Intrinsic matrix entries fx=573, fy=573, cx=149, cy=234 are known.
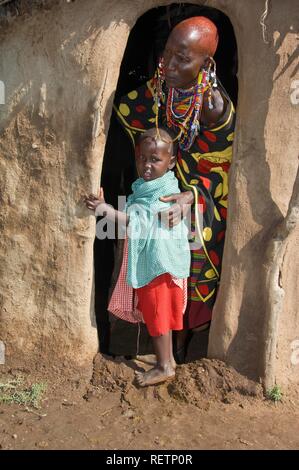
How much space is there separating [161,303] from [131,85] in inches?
67.1

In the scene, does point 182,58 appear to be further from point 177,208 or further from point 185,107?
point 177,208

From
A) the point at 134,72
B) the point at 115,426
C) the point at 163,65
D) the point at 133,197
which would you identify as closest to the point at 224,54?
the point at 134,72

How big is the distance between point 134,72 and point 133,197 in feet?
3.93

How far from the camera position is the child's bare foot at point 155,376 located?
3457 mm

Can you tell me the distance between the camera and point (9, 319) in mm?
3641

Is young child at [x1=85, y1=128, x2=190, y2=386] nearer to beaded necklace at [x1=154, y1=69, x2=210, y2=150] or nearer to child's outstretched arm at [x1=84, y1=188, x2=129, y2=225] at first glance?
child's outstretched arm at [x1=84, y1=188, x2=129, y2=225]

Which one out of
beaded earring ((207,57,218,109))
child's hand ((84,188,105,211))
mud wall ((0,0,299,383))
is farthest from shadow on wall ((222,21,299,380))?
child's hand ((84,188,105,211))

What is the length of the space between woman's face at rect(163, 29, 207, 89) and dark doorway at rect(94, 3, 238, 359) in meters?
0.87

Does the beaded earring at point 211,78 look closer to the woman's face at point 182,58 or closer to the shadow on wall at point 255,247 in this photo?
the woman's face at point 182,58

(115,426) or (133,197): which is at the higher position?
(133,197)

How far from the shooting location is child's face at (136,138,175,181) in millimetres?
3232
